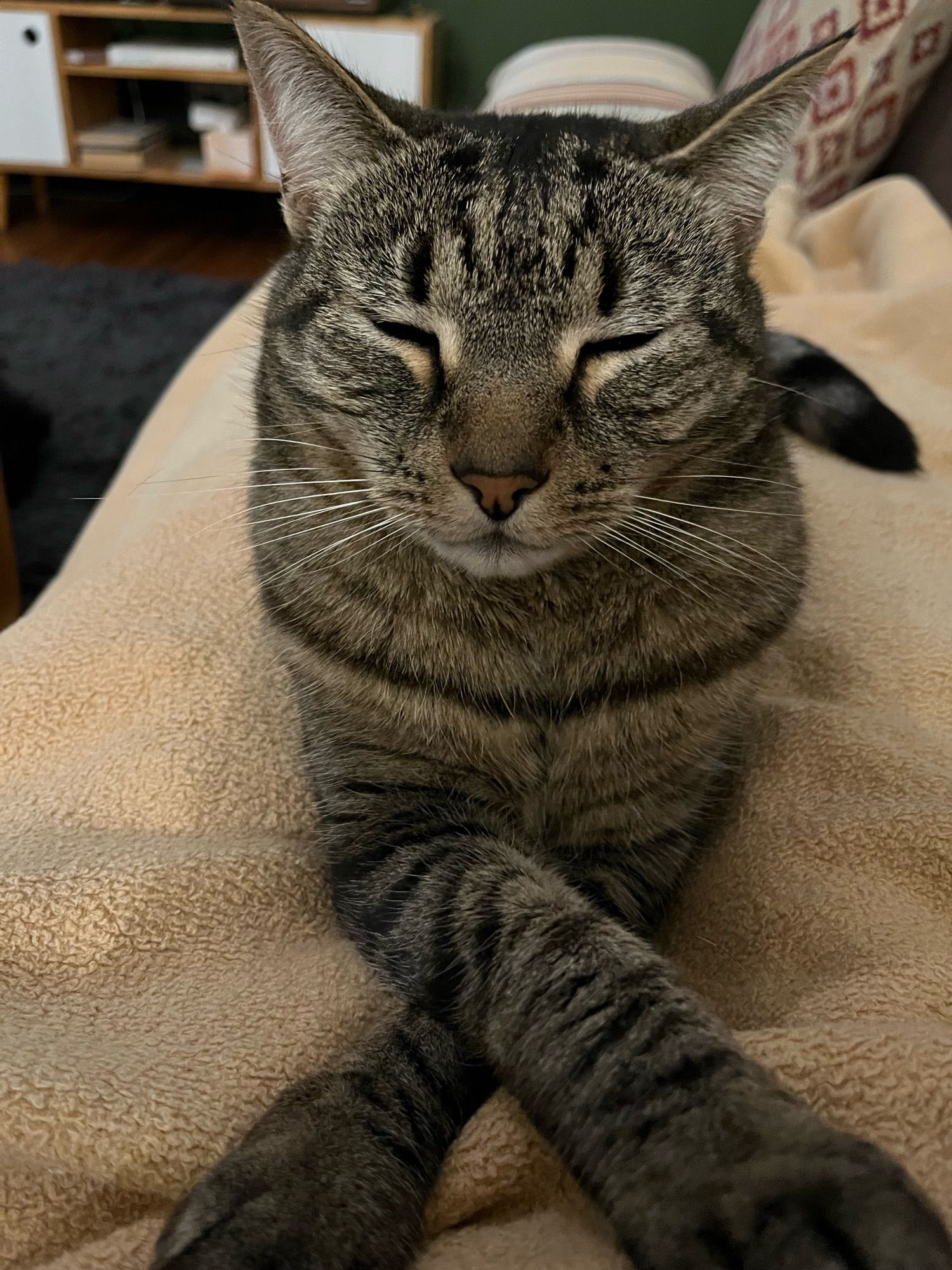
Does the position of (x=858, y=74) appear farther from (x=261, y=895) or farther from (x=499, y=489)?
(x=261, y=895)

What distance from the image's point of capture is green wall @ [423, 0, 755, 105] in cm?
372

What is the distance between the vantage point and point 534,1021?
64 centimetres

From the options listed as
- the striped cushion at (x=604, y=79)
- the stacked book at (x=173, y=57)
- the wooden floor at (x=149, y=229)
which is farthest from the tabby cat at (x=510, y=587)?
the stacked book at (x=173, y=57)

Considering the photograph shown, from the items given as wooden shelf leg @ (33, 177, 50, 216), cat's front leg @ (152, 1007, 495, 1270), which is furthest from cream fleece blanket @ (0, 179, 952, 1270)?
wooden shelf leg @ (33, 177, 50, 216)

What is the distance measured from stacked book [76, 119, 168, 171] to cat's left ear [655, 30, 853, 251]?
12.4 ft

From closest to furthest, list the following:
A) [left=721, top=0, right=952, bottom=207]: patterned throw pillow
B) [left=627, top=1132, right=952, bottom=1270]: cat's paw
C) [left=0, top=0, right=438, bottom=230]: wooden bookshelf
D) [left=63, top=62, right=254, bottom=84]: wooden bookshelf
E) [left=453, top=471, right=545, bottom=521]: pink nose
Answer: [left=627, top=1132, right=952, bottom=1270]: cat's paw
[left=453, top=471, right=545, bottom=521]: pink nose
[left=721, top=0, right=952, bottom=207]: patterned throw pillow
[left=0, top=0, right=438, bottom=230]: wooden bookshelf
[left=63, top=62, right=254, bottom=84]: wooden bookshelf

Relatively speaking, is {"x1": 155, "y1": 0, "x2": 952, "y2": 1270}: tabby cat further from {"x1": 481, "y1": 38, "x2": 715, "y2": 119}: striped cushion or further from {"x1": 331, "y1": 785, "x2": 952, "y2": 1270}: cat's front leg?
{"x1": 481, "y1": 38, "x2": 715, "y2": 119}: striped cushion

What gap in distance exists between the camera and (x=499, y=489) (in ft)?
2.29

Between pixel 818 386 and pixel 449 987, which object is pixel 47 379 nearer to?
pixel 818 386

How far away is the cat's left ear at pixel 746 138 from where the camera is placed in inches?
30.2

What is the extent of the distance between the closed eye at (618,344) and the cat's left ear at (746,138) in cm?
16

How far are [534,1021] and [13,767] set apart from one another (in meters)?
0.61

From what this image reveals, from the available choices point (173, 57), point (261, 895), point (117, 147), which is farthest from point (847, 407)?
point (117, 147)

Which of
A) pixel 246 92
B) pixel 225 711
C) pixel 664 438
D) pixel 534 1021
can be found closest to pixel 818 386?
pixel 664 438
